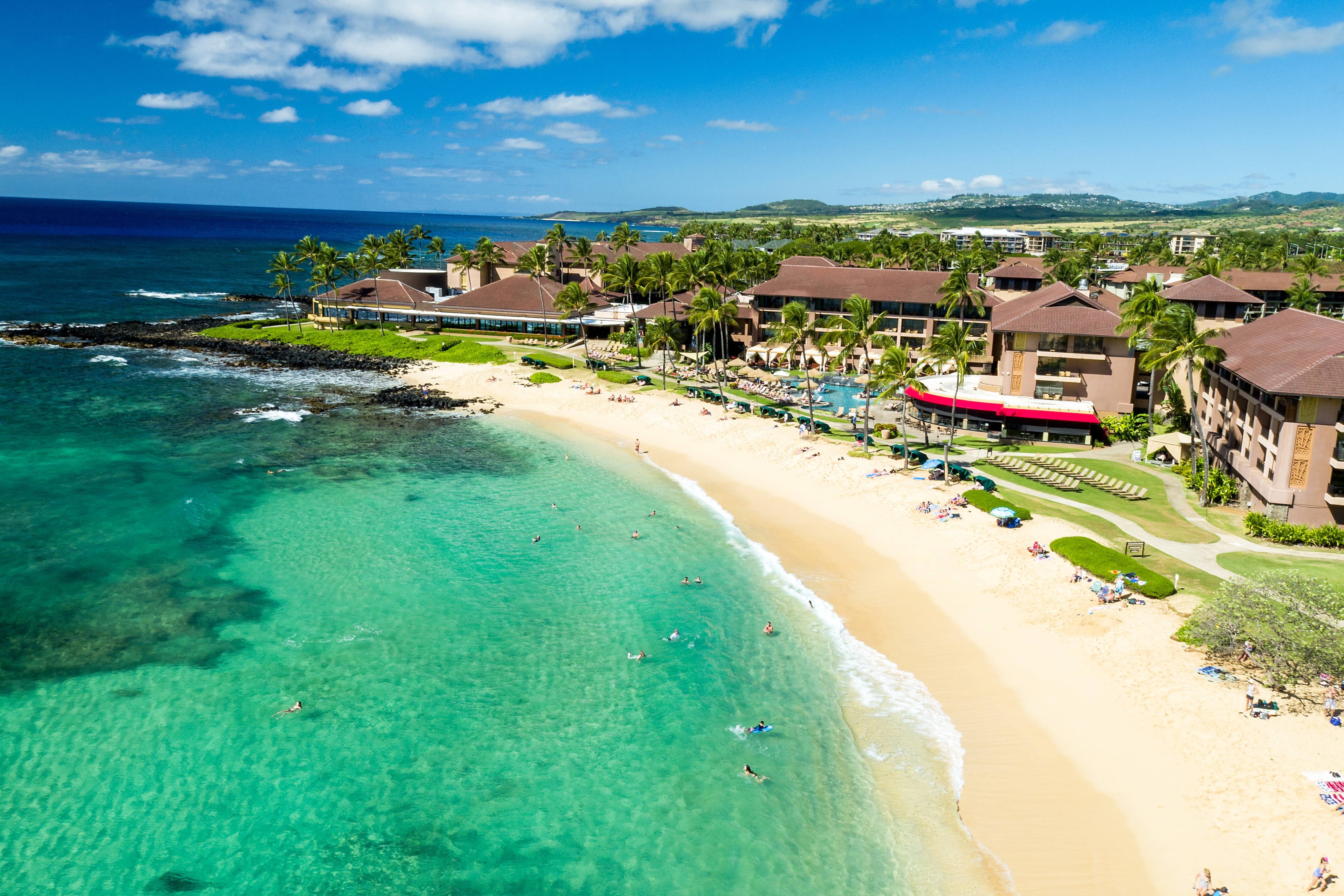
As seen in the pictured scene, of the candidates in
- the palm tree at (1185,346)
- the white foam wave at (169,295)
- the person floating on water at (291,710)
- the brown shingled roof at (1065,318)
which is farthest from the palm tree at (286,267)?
A: the palm tree at (1185,346)

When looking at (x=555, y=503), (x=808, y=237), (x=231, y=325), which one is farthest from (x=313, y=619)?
(x=808, y=237)

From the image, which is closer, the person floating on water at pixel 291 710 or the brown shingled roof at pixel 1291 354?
the person floating on water at pixel 291 710

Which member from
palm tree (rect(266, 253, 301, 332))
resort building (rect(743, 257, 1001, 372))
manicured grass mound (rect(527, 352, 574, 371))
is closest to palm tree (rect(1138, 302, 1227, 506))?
resort building (rect(743, 257, 1001, 372))

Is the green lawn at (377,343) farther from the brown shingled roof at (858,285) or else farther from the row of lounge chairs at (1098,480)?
the row of lounge chairs at (1098,480)

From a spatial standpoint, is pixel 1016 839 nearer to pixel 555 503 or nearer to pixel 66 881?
pixel 66 881

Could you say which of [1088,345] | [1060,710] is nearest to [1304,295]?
[1088,345]

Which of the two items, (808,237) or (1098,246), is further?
(808,237)

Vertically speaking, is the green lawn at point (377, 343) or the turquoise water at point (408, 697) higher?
the green lawn at point (377, 343)
